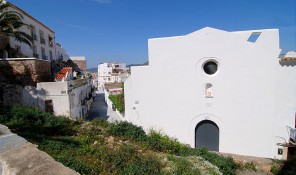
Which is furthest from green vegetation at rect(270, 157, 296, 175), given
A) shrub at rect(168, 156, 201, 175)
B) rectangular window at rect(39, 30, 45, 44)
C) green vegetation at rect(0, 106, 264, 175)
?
rectangular window at rect(39, 30, 45, 44)

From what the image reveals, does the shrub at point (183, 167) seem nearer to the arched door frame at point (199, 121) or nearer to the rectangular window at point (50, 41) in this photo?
the arched door frame at point (199, 121)

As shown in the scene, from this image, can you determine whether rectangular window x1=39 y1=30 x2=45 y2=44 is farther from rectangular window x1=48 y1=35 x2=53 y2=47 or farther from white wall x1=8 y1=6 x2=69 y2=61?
rectangular window x1=48 y1=35 x2=53 y2=47

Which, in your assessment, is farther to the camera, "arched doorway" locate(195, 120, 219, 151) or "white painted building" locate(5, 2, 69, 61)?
"white painted building" locate(5, 2, 69, 61)

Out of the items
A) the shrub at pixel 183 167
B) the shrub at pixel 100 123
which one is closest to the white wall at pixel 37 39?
the shrub at pixel 100 123

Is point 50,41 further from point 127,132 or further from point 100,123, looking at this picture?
point 127,132

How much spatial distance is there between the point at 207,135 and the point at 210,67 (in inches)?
162

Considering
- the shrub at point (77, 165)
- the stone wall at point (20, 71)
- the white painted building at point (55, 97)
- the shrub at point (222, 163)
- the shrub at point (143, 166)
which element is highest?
the stone wall at point (20, 71)

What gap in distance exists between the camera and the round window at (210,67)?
12138 millimetres

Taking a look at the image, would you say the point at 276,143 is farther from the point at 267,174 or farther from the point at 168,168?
the point at 168,168

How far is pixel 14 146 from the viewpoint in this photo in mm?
2600

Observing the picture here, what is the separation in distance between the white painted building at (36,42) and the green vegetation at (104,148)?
8.15m

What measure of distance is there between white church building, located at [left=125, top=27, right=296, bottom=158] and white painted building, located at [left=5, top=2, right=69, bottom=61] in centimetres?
912

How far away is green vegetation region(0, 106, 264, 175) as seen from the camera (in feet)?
18.4

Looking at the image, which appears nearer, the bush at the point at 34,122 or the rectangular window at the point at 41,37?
the bush at the point at 34,122
